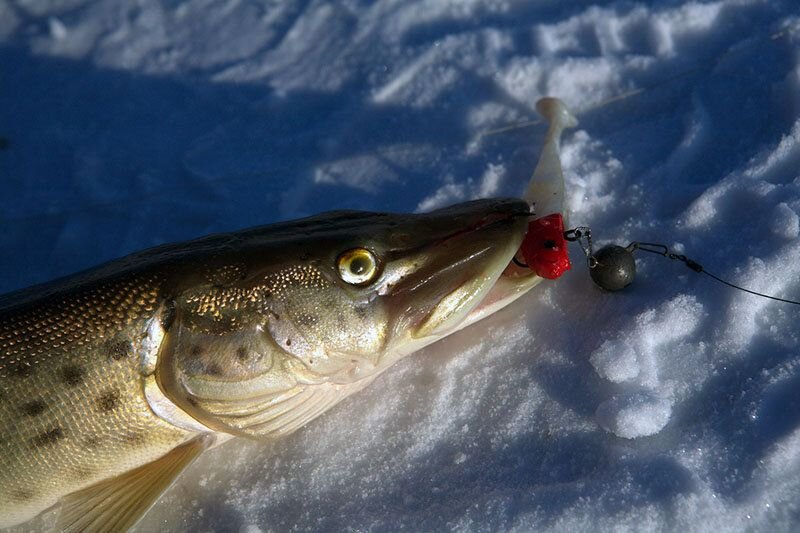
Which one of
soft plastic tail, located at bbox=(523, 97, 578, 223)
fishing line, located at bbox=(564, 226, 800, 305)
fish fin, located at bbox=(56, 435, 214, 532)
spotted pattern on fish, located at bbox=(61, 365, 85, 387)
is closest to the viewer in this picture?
spotted pattern on fish, located at bbox=(61, 365, 85, 387)

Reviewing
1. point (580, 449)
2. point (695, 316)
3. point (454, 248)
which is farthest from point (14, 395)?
point (695, 316)

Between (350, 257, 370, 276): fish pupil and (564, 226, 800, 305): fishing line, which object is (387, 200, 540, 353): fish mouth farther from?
(564, 226, 800, 305): fishing line

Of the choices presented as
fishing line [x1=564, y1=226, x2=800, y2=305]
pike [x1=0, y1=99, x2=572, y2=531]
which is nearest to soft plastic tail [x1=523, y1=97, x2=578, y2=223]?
fishing line [x1=564, y1=226, x2=800, y2=305]

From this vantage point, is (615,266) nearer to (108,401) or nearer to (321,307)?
(321,307)

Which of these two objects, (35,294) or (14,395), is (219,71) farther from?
(14,395)

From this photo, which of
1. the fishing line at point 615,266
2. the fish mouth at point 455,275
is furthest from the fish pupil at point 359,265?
the fishing line at point 615,266
